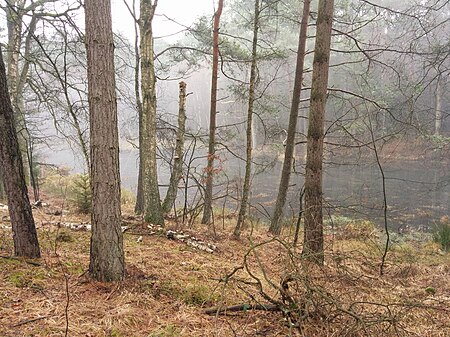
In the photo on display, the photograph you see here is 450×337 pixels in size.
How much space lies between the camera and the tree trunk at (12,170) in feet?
10.8

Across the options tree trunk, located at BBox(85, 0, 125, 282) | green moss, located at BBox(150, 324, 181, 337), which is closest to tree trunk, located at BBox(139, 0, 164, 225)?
tree trunk, located at BBox(85, 0, 125, 282)

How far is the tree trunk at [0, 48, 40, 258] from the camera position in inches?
130

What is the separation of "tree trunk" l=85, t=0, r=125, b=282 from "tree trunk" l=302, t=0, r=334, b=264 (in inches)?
117

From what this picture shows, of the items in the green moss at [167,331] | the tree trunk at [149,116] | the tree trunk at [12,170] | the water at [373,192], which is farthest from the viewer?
the water at [373,192]

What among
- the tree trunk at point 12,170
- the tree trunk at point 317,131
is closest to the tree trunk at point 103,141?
the tree trunk at point 12,170

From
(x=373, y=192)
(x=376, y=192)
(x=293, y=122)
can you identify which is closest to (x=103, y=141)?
(x=293, y=122)

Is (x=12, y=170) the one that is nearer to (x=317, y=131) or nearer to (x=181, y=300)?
(x=181, y=300)

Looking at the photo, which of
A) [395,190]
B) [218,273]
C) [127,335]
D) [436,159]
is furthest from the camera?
[436,159]

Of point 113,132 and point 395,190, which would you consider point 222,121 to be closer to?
point 395,190

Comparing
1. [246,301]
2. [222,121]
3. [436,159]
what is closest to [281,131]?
[246,301]

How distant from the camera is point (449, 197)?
15.5 m

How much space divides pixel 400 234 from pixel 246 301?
873 cm

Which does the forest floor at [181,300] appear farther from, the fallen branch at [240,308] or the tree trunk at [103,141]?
the tree trunk at [103,141]

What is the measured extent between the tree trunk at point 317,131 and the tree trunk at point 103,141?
2.97 metres
